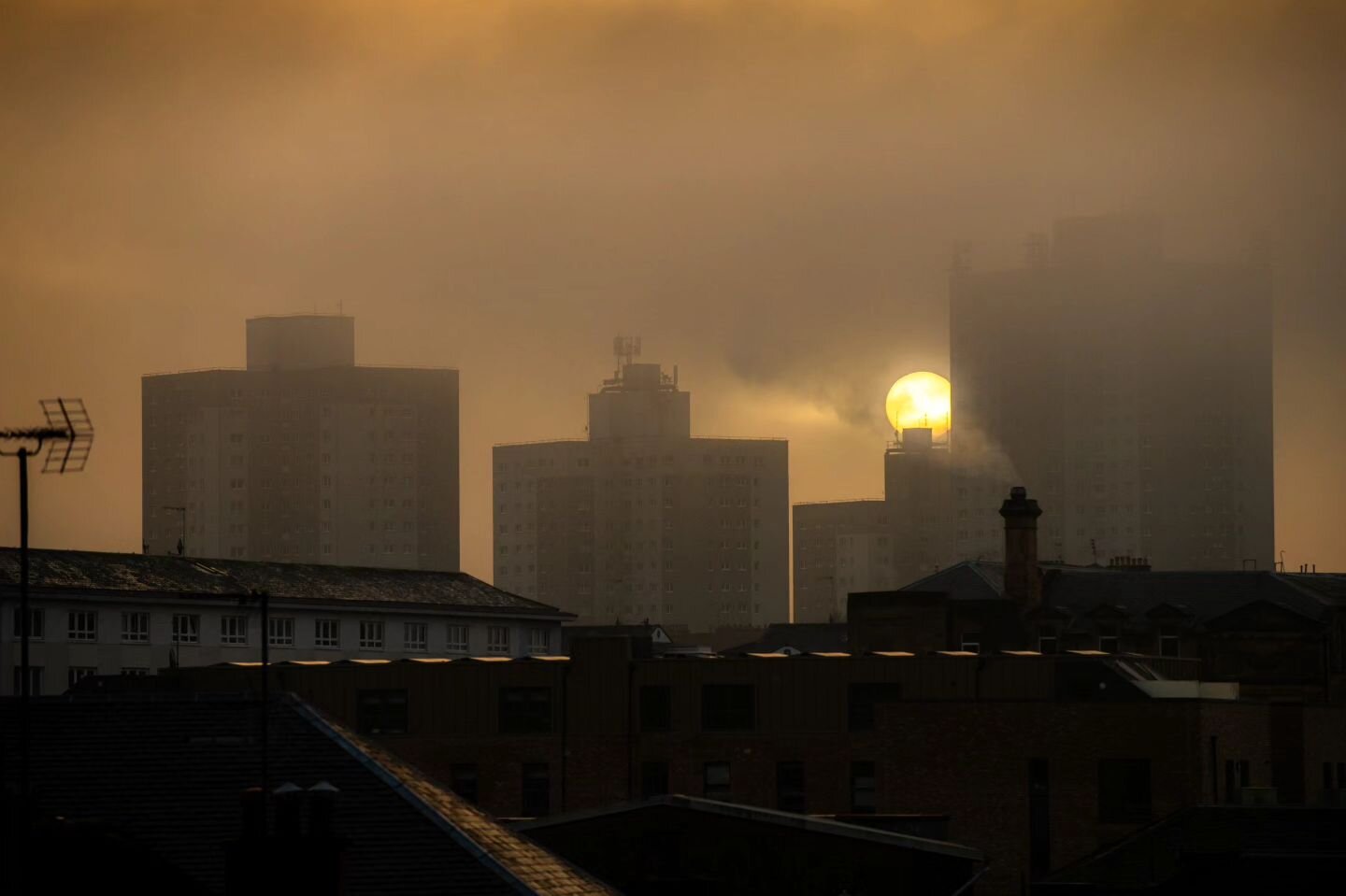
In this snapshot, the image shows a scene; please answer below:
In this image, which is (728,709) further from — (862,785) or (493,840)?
(493,840)

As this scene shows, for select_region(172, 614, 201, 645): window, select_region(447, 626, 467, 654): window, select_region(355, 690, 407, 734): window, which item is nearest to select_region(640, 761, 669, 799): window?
select_region(355, 690, 407, 734): window

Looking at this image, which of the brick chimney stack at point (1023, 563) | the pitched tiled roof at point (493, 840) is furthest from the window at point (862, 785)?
the pitched tiled roof at point (493, 840)

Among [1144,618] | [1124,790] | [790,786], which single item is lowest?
[790,786]

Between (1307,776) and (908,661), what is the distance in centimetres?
1750

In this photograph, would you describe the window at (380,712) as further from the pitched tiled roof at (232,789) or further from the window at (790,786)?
the pitched tiled roof at (232,789)

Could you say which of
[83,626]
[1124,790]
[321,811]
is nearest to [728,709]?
[1124,790]

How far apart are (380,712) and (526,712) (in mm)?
5520

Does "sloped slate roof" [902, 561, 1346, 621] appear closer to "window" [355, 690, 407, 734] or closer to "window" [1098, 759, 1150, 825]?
"window" [1098, 759, 1150, 825]

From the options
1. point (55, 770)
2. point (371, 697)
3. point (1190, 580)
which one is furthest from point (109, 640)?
point (55, 770)

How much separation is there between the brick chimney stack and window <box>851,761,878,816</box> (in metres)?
36.1

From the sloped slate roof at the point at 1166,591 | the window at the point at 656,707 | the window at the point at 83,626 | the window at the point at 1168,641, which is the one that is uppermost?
the sloped slate roof at the point at 1166,591

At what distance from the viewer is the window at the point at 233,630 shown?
155500mm

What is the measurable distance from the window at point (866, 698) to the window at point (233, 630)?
186 ft

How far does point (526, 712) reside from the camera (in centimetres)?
10800
